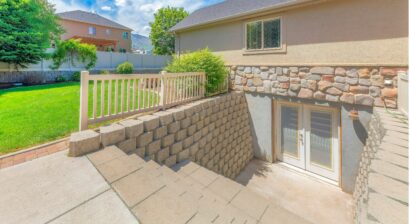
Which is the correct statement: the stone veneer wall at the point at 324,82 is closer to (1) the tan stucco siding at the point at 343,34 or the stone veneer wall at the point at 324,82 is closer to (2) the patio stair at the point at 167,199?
(1) the tan stucco siding at the point at 343,34

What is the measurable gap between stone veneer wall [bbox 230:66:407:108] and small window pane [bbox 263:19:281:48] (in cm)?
105

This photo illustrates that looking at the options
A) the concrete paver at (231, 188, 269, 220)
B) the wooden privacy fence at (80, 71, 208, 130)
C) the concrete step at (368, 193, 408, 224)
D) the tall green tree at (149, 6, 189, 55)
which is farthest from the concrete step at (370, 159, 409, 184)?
the tall green tree at (149, 6, 189, 55)

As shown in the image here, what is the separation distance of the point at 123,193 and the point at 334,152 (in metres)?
6.76

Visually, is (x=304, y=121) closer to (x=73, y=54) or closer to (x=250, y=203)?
(x=250, y=203)

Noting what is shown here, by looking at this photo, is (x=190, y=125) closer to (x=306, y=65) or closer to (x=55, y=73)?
(x=306, y=65)

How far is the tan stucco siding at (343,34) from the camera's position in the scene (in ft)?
17.0

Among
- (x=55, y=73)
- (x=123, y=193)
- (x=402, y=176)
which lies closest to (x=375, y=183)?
(x=402, y=176)

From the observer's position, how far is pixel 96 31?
87.4 ft

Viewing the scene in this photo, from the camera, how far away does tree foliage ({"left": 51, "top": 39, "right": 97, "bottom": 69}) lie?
1400cm

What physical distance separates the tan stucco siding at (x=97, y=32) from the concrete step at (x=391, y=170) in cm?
2812

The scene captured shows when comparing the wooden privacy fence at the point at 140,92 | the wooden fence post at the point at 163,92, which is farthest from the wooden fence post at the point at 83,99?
the wooden fence post at the point at 163,92

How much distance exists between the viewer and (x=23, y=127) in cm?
439

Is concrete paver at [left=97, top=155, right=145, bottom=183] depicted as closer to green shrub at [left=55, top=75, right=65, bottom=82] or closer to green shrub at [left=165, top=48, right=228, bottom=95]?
green shrub at [left=165, top=48, right=228, bottom=95]

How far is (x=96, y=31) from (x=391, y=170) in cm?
3216
